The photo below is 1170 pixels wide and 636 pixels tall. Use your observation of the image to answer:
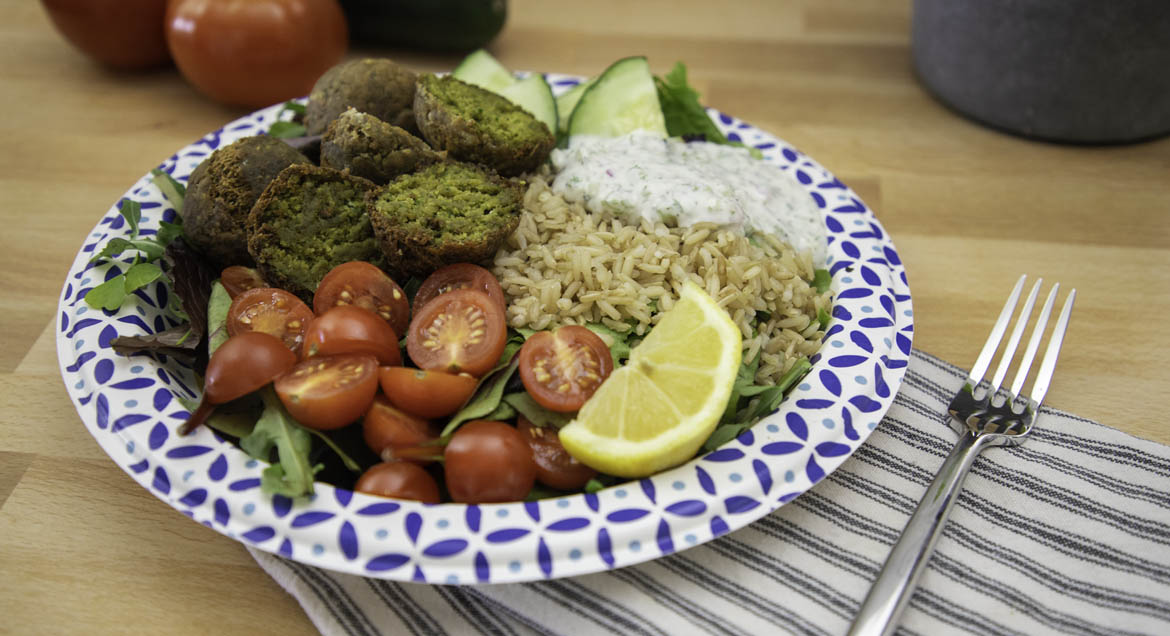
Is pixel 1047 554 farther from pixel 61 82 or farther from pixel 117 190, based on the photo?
pixel 61 82

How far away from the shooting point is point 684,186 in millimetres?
2891

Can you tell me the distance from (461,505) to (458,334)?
53 cm

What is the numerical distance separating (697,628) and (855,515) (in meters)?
0.56

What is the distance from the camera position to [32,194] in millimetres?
3625

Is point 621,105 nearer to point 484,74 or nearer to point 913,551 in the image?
point 484,74

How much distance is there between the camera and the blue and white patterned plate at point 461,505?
6.19 feet

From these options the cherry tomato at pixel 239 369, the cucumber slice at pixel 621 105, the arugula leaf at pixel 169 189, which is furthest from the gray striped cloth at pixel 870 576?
the cucumber slice at pixel 621 105

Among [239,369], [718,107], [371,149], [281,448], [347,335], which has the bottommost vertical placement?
[281,448]

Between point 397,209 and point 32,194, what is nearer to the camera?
point 397,209

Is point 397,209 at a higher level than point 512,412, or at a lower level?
higher

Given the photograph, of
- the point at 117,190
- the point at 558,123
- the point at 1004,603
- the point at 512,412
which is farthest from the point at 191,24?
the point at 1004,603

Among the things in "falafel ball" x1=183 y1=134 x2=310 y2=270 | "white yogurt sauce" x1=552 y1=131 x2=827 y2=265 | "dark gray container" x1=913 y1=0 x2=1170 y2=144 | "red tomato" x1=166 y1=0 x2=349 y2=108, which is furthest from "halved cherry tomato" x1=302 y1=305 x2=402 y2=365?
"dark gray container" x1=913 y1=0 x2=1170 y2=144

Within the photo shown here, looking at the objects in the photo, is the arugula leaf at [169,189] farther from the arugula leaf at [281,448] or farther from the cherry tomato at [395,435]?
the cherry tomato at [395,435]

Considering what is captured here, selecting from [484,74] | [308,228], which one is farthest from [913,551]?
[484,74]
